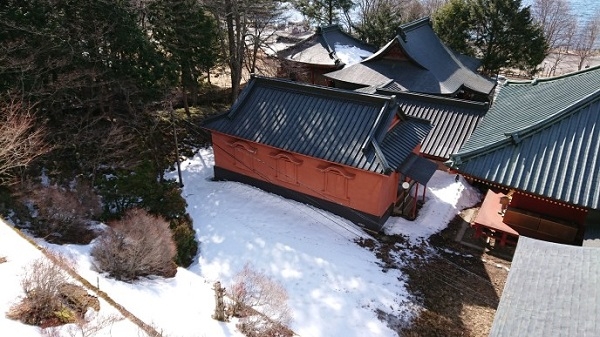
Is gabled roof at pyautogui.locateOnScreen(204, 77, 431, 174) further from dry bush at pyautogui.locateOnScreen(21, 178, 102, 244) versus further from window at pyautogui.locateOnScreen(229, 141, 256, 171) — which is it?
dry bush at pyautogui.locateOnScreen(21, 178, 102, 244)

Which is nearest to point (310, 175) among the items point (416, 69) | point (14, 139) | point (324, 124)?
point (324, 124)

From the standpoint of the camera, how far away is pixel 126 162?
55.7ft

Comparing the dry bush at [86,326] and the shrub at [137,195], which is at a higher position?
the shrub at [137,195]

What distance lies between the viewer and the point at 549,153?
35.7 feet

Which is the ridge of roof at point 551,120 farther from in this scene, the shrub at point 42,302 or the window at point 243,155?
the shrub at point 42,302

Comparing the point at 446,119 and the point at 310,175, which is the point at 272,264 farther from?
the point at 446,119

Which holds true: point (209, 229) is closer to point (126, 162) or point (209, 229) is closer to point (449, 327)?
point (126, 162)

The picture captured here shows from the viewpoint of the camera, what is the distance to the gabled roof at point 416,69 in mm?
24125

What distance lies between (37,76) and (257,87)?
835 cm

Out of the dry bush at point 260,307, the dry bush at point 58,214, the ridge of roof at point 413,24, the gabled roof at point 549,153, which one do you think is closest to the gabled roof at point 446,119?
the gabled roof at point 549,153

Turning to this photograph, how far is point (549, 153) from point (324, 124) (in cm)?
782

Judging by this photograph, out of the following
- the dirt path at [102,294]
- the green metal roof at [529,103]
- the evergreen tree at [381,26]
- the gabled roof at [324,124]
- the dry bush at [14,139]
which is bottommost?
the dirt path at [102,294]

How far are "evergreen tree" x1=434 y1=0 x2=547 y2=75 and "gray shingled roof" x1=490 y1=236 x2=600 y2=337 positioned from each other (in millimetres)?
28379

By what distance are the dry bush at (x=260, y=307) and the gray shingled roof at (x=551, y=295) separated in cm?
487
